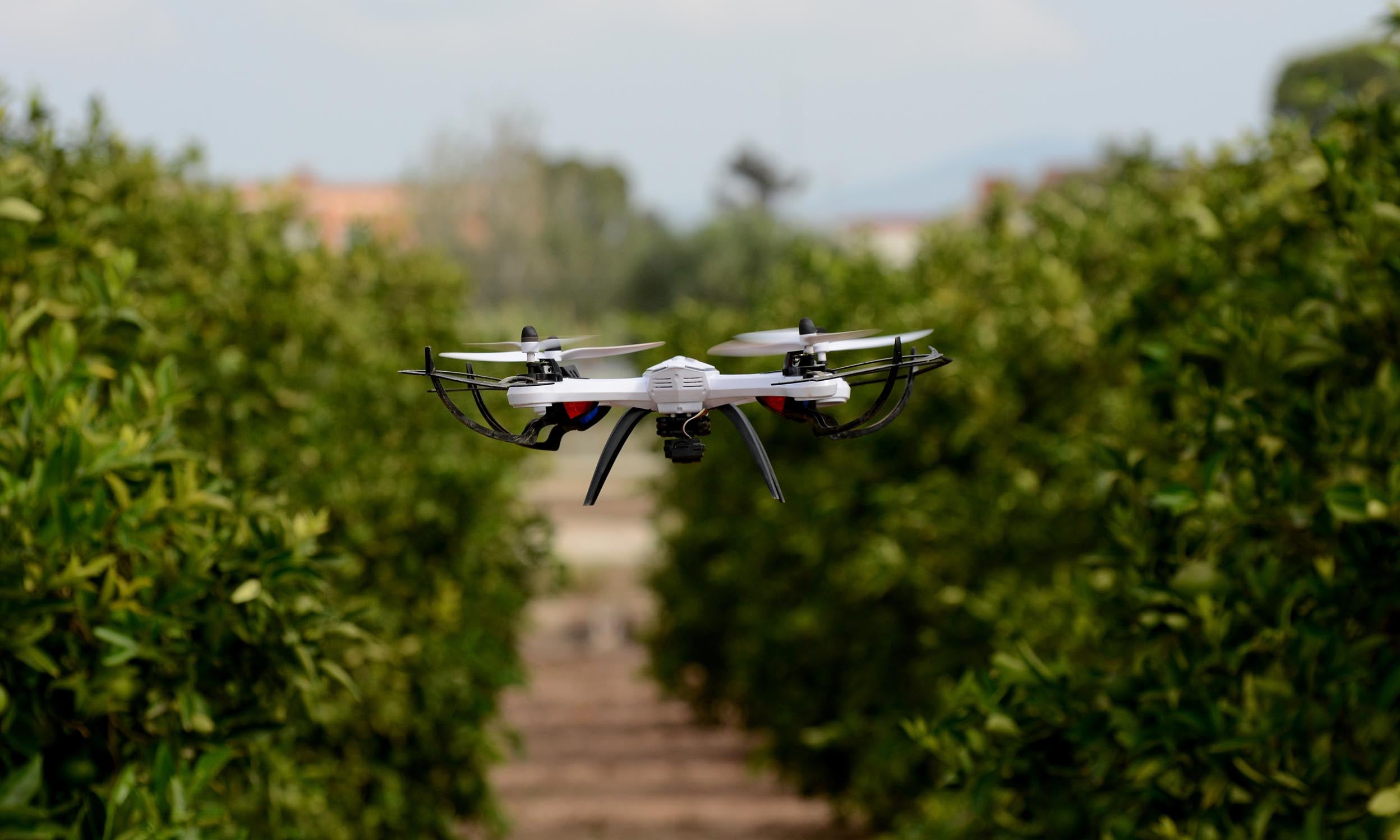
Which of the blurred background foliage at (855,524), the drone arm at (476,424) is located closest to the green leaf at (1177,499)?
the blurred background foliage at (855,524)

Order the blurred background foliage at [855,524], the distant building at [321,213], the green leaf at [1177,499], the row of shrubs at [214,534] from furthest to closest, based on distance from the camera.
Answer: the distant building at [321,213] → the green leaf at [1177,499] → the blurred background foliage at [855,524] → the row of shrubs at [214,534]

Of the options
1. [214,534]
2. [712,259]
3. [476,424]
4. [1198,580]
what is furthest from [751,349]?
[712,259]

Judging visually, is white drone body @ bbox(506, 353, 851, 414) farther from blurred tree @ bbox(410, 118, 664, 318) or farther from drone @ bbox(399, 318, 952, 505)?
blurred tree @ bbox(410, 118, 664, 318)

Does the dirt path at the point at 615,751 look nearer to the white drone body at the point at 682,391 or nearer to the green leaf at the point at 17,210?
the green leaf at the point at 17,210

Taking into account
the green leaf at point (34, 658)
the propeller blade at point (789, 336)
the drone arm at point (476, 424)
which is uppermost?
the propeller blade at point (789, 336)

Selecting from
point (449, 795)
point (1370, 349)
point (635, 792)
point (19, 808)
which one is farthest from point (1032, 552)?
point (635, 792)

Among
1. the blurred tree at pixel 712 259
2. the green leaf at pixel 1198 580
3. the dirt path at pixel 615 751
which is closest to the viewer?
the green leaf at pixel 1198 580

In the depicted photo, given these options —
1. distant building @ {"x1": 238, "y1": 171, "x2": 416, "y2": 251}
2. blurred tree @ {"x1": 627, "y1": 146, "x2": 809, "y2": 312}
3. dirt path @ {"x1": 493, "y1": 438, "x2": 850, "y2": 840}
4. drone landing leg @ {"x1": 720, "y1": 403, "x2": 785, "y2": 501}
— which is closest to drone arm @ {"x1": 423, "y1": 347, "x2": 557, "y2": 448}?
drone landing leg @ {"x1": 720, "y1": 403, "x2": 785, "y2": 501}
